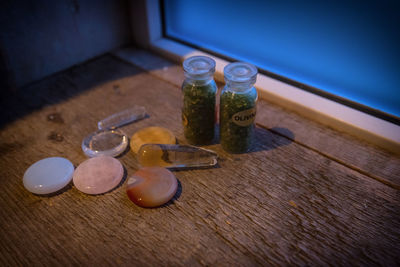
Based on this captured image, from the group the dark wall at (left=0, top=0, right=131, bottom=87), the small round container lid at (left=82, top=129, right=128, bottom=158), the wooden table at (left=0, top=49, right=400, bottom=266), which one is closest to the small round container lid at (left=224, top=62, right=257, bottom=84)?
the wooden table at (left=0, top=49, right=400, bottom=266)

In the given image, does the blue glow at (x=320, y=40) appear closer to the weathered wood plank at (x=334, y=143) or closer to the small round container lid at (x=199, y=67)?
the weathered wood plank at (x=334, y=143)

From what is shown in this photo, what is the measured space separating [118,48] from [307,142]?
84 centimetres

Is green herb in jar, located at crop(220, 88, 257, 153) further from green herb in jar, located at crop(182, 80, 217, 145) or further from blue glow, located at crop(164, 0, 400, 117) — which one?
blue glow, located at crop(164, 0, 400, 117)

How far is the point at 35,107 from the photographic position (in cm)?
100

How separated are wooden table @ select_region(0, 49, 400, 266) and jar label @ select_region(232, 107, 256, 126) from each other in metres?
Answer: 0.12

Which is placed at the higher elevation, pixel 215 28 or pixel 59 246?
pixel 215 28

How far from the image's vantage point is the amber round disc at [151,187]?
2.30 ft

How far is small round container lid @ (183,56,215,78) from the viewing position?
73 cm

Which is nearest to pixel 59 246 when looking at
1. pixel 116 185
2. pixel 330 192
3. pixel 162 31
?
pixel 116 185

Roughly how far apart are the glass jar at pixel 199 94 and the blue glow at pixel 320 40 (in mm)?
341

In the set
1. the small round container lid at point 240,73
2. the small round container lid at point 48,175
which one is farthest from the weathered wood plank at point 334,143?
the small round container lid at point 48,175

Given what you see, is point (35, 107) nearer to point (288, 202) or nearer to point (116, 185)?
point (116, 185)

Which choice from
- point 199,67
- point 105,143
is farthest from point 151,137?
point 199,67

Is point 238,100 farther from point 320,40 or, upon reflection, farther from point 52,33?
point 52,33
